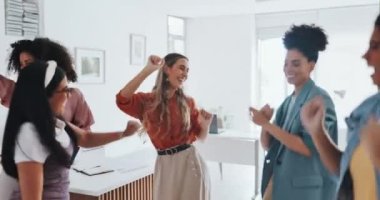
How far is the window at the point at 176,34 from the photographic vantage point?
6.48 meters

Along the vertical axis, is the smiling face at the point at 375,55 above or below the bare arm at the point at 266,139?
above

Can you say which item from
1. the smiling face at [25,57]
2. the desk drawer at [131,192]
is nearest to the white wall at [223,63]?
the desk drawer at [131,192]

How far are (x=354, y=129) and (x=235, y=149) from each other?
342 centimetres

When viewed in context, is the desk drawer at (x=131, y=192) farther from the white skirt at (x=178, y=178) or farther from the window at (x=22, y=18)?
the window at (x=22, y=18)

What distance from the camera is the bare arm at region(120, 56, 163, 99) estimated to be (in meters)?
2.05

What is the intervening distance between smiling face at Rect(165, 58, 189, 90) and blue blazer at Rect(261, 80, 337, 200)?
30.1 inches

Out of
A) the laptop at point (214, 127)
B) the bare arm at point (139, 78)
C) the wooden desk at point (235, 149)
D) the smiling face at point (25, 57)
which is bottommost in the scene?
the wooden desk at point (235, 149)

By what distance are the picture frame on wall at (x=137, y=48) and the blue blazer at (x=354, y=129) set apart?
4.25 m

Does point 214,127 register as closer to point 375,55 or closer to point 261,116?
point 261,116

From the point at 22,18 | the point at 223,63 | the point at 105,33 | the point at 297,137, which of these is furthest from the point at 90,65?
the point at 297,137

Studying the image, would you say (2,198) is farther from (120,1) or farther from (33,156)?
(120,1)

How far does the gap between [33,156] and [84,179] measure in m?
1.14

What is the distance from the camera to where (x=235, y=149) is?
14.7ft

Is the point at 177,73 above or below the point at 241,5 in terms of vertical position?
below
